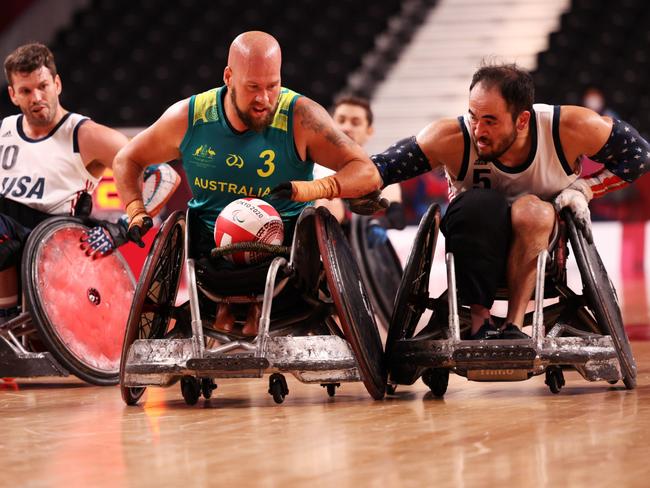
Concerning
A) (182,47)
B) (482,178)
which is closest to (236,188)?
(482,178)

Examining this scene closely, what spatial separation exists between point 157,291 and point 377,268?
2997 millimetres

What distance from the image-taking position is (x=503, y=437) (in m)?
3.20

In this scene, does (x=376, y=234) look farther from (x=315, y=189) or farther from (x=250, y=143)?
(x=315, y=189)

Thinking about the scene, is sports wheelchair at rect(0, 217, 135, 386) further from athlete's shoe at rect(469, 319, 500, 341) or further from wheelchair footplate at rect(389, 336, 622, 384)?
athlete's shoe at rect(469, 319, 500, 341)

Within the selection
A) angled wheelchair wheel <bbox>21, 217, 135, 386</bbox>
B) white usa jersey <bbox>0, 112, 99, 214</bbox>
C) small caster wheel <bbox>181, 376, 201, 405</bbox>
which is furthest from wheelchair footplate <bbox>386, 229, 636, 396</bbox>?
white usa jersey <bbox>0, 112, 99, 214</bbox>

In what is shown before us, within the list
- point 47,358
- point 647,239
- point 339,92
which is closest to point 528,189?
point 47,358

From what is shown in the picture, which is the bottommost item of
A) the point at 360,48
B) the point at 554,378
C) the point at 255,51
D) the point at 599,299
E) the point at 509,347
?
the point at 554,378

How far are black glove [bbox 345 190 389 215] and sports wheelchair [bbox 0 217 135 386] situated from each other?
5.08 ft

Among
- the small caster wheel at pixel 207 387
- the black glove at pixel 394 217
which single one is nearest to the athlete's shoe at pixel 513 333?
the small caster wheel at pixel 207 387

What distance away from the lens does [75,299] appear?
544cm

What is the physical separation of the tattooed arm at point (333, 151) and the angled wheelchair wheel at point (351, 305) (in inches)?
5.3

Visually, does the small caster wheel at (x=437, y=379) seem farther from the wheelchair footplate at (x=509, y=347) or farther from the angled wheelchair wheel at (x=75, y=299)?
the angled wheelchair wheel at (x=75, y=299)

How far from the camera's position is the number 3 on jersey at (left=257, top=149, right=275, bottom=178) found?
175 inches

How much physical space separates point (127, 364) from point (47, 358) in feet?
3.75
